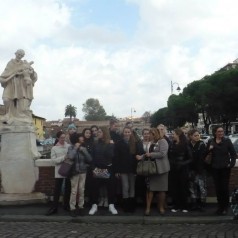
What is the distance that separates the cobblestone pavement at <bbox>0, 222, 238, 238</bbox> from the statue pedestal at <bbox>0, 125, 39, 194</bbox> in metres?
1.87

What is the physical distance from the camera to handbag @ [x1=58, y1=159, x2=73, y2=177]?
31.2 feet

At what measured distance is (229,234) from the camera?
7730mm

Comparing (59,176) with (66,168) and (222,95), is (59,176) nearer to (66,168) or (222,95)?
(66,168)

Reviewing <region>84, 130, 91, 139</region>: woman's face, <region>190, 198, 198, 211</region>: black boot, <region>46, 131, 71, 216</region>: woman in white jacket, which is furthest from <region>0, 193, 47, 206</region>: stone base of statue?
<region>190, 198, 198, 211</region>: black boot

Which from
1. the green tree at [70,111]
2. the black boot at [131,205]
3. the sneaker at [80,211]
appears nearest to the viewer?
the sneaker at [80,211]

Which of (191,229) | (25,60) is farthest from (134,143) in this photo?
(25,60)

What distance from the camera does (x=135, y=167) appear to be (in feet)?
31.9

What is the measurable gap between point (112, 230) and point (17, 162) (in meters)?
3.52

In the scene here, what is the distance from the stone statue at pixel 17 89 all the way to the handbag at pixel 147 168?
3.30m

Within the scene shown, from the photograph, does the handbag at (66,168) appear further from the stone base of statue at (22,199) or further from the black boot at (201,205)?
the black boot at (201,205)

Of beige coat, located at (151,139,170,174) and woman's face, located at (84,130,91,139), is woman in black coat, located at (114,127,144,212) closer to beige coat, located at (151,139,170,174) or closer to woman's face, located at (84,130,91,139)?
beige coat, located at (151,139,170,174)

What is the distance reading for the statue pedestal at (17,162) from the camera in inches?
426

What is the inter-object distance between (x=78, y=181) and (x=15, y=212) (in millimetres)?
1525

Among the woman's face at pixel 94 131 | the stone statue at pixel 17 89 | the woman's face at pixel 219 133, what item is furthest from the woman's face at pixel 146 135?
the stone statue at pixel 17 89
